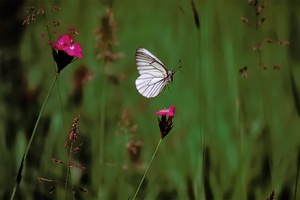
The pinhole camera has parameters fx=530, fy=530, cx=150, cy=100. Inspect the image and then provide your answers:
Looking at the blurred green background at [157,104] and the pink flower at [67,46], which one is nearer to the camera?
the pink flower at [67,46]

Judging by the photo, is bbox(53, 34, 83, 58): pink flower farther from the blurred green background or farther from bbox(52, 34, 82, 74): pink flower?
the blurred green background

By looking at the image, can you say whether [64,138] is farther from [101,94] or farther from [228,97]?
[228,97]

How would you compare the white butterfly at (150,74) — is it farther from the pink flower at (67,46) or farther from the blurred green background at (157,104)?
the pink flower at (67,46)

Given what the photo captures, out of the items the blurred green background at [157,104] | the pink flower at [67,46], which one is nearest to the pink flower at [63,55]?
the pink flower at [67,46]

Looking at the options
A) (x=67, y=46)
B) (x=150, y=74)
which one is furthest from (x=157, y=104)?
(x=67, y=46)

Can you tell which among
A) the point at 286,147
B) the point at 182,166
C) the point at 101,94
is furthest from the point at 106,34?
the point at 286,147

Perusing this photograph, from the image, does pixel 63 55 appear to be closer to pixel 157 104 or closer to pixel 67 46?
pixel 67 46
